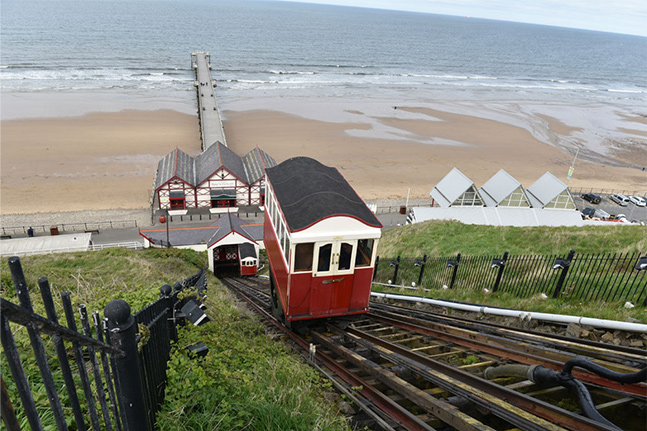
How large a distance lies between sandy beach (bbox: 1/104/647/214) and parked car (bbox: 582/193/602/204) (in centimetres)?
530

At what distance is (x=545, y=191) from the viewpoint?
32.2 m

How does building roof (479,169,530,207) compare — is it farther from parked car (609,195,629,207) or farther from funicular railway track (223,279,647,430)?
funicular railway track (223,279,647,430)

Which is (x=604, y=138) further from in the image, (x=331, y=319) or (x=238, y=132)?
(x=331, y=319)

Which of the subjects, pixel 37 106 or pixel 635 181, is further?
pixel 37 106

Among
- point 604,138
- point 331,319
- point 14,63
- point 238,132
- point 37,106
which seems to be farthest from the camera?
point 14,63

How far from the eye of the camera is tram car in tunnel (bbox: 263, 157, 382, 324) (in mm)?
8922

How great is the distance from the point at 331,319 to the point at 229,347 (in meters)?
4.00

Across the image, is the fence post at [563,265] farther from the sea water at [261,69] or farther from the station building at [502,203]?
the sea water at [261,69]

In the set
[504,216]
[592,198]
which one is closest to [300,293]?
[504,216]

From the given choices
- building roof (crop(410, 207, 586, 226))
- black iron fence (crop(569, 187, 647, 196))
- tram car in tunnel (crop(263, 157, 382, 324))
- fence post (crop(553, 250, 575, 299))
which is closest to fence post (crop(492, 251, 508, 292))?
fence post (crop(553, 250, 575, 299))

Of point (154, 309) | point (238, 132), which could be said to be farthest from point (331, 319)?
point (238, 132)

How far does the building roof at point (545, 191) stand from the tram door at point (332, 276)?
93.5 feet

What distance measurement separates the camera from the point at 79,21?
473 feet

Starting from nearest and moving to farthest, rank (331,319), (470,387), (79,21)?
(470,387) < (331,319) < (79,21)
